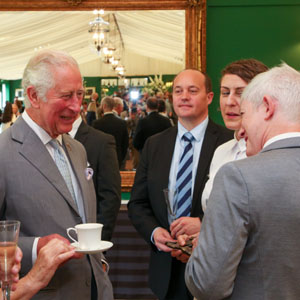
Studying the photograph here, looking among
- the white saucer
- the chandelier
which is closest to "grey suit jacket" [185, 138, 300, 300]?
the white saucer

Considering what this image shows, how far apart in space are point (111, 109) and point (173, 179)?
6.07ft

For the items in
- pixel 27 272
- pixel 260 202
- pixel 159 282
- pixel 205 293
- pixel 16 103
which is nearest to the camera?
pixel 260 202

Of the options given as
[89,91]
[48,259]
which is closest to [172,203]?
[48,259]

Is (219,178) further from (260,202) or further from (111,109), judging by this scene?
(111,109)

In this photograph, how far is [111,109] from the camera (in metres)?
→ 4.20

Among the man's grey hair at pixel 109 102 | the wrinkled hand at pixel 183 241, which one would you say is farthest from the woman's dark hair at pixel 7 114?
the wrinkled hand at pixel 183 241

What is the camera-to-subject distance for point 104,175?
293cm

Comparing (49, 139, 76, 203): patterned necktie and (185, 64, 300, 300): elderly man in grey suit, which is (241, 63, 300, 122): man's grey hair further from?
(49, 139, 76, 203): patterned necktie

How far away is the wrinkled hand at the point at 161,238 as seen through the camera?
2.28m

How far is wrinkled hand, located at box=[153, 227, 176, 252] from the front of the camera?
7.48 feet

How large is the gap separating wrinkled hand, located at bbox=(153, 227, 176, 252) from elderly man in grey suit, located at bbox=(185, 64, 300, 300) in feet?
2.98

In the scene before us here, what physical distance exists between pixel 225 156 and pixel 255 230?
2.86 ft

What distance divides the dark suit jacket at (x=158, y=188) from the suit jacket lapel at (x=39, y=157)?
2.62 ft

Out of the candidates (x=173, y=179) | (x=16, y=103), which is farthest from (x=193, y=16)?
(x=173, y=179)
